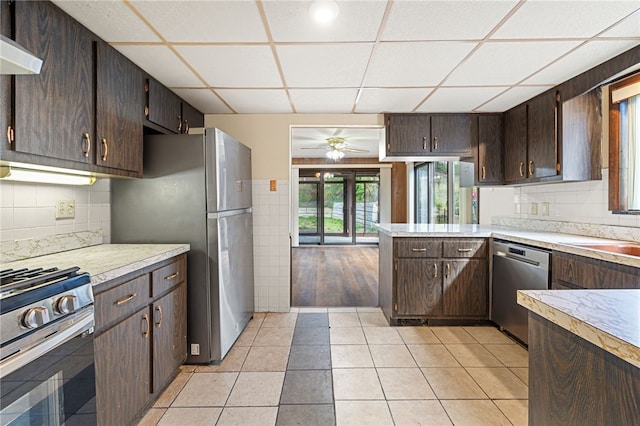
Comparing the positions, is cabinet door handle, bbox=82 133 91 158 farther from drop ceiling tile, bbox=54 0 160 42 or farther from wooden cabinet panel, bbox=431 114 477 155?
wooden cabinet panel, bbox=431 114 477 155

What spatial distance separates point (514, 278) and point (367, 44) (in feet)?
7.14

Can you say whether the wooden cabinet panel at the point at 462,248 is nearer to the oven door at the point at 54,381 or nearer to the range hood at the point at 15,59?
the oven door at the point at 54,381

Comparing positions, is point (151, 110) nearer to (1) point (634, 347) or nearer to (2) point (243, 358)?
(2) point (243, 358)

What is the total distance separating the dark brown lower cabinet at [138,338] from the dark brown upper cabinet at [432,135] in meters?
2.38

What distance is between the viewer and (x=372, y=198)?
28.1 ft

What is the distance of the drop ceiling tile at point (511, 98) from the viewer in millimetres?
2724

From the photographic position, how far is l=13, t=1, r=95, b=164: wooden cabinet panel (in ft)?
4.52

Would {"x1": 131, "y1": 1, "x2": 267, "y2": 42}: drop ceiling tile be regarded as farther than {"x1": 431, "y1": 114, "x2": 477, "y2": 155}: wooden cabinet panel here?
No

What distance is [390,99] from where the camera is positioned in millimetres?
2975

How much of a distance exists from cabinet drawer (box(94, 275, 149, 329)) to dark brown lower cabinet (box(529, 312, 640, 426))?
1.67 metres

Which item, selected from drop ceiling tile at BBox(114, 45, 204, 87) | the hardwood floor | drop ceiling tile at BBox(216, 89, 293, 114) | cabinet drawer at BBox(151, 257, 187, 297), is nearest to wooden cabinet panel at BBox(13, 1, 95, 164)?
drop ceiling tile at BBox(114, 45, 204, 87)

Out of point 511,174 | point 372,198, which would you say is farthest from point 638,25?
point 372,198

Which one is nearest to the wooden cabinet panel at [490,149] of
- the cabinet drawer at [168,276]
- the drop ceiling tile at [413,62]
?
the drop ceiling tile at [413,62]

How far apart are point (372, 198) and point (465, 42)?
668 centimetres
